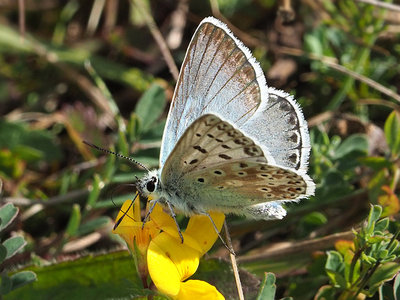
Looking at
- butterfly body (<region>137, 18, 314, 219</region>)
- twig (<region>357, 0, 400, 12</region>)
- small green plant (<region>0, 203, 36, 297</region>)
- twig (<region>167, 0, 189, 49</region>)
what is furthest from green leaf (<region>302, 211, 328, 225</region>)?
twig (<region>167, 0, 189, 49</region>)

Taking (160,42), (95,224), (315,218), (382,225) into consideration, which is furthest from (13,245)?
(160,42)

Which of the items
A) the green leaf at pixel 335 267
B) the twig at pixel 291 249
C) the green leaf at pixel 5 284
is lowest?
the twig at pixel 291 249

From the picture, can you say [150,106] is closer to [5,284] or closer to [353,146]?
[353,146]

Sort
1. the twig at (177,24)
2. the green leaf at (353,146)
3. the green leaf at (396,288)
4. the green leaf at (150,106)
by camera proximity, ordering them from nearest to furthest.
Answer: the green leaf at (396,288) → the green leaf at (353,146) → the green leaf at (150,106) → the twig at (177,24)

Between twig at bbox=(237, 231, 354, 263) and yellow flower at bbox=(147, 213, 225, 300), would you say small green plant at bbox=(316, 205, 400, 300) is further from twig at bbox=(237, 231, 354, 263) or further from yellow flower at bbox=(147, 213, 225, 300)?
yellow flower at bbox=(147, 213, 225, 300)

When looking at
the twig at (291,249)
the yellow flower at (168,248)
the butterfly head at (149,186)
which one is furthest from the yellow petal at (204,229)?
the twig at (291,249)

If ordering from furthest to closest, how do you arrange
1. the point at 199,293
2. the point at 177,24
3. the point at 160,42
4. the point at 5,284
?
1. the point at 177,24
2. the point at 160,42
3. the point at 5,284
4. the point at 199,293

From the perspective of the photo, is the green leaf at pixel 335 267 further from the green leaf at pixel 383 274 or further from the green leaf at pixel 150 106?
the green leaf at pixel 150 106
